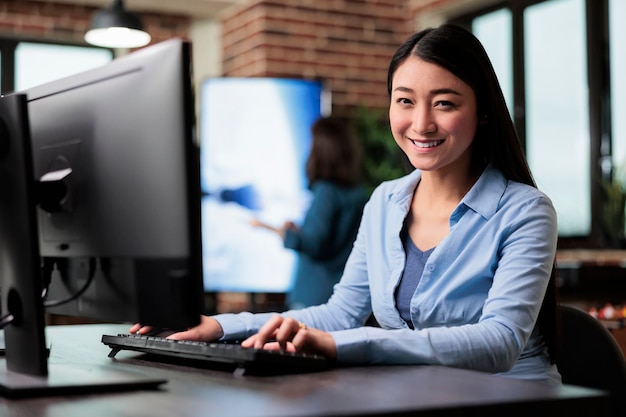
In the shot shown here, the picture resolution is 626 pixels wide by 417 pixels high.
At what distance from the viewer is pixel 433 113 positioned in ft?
5.54

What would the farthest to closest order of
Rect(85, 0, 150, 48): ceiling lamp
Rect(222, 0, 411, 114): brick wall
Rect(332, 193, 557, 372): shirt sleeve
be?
Rect(222, 0, 411, 114): brick wall < Rect(85, 0, 150, 48): ceiling lamp < Rect(332, 193, 557, 372): shirt sleeve

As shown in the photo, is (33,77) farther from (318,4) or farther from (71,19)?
(318,4)

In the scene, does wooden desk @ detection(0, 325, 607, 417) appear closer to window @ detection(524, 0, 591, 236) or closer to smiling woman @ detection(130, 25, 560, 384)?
smiling woman @ detection(130, 25, 560, 384)

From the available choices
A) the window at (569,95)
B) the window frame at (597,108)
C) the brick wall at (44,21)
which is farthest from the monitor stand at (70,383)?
the brick wall at (44,21)

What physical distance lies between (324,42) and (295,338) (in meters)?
4.33

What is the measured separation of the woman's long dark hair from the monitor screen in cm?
284

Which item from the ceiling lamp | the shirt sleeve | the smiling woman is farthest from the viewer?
the ceiling lamp

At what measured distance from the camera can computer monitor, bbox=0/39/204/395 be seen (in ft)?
3.60

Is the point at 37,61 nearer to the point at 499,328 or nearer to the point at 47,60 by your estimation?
the point at 47,60

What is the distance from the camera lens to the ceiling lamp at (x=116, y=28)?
3.62 meters

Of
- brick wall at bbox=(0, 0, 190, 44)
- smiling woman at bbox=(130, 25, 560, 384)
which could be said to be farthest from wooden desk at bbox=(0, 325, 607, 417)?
brick wall at bbox=(0, 0, 190, 44)

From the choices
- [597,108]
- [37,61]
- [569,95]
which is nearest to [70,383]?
[597,108]

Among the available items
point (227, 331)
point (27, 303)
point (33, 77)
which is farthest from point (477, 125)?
point (33, 77)

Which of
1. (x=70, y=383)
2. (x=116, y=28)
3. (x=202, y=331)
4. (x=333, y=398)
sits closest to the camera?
(x=333, y=398)
